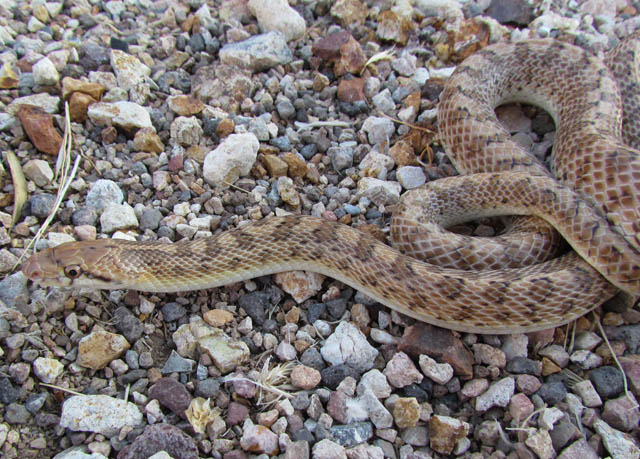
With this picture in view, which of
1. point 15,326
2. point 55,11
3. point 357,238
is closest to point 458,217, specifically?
point 357,238

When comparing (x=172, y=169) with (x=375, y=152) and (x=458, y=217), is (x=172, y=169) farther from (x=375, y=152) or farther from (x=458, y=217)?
(x=458, y=217)

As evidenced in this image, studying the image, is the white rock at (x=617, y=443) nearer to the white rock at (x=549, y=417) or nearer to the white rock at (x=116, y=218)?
the white rock at (x=549, y=417)

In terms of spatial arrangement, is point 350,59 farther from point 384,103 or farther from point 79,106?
point 79,106

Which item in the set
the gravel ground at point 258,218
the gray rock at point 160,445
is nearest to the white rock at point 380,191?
the gravel ground at point 258,218

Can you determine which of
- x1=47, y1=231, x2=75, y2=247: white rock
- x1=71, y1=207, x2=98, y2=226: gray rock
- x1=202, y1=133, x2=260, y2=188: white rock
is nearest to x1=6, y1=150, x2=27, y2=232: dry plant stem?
x1=47, y1=231, x2=75, y2=247: white rock

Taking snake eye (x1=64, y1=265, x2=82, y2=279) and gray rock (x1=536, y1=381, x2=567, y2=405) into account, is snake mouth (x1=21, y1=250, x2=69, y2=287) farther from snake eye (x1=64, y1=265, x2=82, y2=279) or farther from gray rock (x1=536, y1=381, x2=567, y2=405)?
gray rock (x1=536, y1=381, x2=567, y2=405)

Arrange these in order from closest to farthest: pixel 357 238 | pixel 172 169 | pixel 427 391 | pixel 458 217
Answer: pixel 427 391 → pixel 357 238 → pixel 458 217 → pixel 172 169

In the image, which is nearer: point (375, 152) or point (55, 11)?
point (375, 152)

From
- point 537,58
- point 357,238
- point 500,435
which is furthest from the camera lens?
point 537,58
